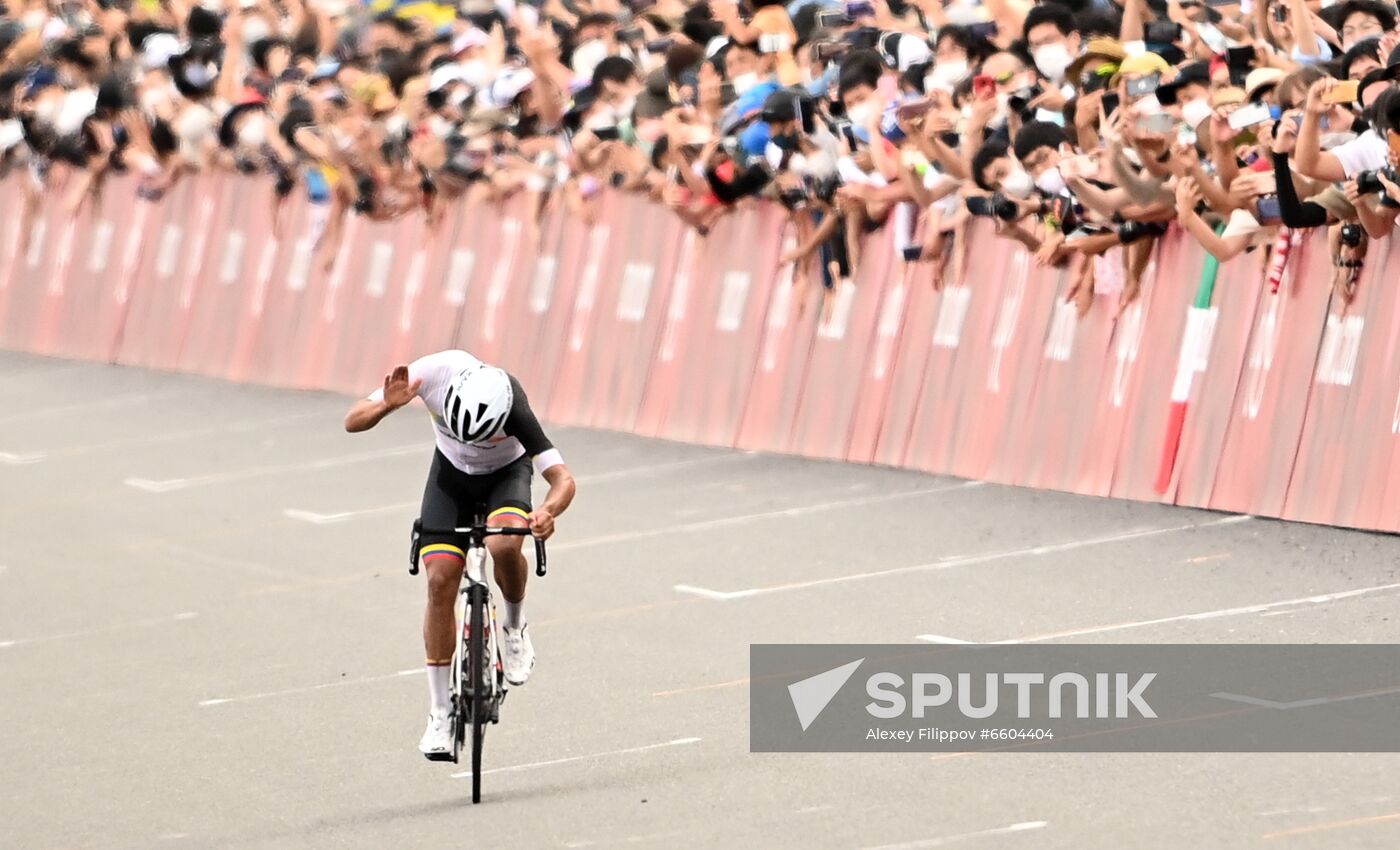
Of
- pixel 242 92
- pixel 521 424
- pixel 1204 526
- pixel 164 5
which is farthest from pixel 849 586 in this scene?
pixel 164 5

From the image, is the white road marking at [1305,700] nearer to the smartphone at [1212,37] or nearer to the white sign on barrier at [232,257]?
the smartphone at [1212,37]

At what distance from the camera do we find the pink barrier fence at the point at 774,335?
1460 cm

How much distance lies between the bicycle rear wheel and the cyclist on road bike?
0.57 ft

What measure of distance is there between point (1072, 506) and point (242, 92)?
11.0m

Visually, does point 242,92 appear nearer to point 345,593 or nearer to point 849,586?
point 345,593

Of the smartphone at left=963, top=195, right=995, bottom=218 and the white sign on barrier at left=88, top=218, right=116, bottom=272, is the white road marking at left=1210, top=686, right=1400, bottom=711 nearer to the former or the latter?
the smartphone at left=963, top=195, right=995, bottom=218

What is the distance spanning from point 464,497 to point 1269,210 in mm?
6011

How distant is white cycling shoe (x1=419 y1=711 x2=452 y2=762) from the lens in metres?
9.97

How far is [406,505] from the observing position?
59.9 feet

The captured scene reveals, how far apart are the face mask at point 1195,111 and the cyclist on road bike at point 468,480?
5.87 metres

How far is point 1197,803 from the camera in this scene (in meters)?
9.12

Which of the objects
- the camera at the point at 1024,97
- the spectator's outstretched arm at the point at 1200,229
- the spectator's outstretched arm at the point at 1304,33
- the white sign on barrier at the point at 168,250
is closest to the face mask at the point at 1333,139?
the spectator's outstretched arm at the point at 1304,33

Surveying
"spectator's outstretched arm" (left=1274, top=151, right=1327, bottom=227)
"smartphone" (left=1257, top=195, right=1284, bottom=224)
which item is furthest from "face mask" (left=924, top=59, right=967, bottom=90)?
"spectator's outstretched arm" (left=1274, top=151, right=1327, bottom=227)

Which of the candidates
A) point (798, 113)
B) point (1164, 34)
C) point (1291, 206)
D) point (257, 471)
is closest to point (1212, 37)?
point (1164, 34)
